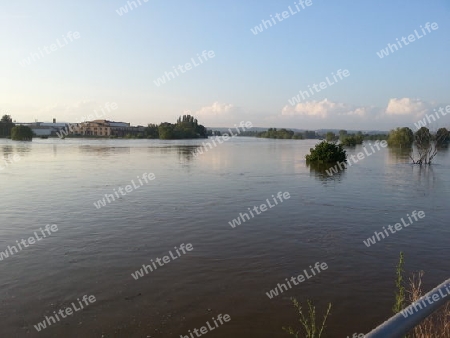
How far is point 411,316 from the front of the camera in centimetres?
199

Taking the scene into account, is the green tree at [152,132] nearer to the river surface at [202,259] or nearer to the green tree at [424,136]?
the green tree at [424,136]

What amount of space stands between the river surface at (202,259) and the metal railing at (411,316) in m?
4.59

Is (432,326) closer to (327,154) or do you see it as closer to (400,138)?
(327,154)

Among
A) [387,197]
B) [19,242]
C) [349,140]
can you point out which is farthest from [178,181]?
[349,140]

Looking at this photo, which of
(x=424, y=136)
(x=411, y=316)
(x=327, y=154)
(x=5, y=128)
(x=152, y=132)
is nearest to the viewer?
(x=411, y=316)

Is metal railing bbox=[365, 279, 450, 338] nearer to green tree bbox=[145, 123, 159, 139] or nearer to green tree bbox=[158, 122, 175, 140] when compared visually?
green tree bbox=[158, 122, 175, 140]

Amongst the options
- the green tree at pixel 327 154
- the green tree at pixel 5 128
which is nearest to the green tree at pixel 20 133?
the green tree at pixel 5 128

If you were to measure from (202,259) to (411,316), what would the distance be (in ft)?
26.5

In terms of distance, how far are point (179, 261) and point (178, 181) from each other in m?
15.3

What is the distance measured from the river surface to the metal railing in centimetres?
459

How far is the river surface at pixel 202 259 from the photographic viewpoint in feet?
22.3

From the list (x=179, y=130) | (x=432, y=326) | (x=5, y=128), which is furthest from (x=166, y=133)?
(x=432, y=326)

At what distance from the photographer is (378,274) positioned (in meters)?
8.91

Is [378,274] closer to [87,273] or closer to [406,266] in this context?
[406,266]
